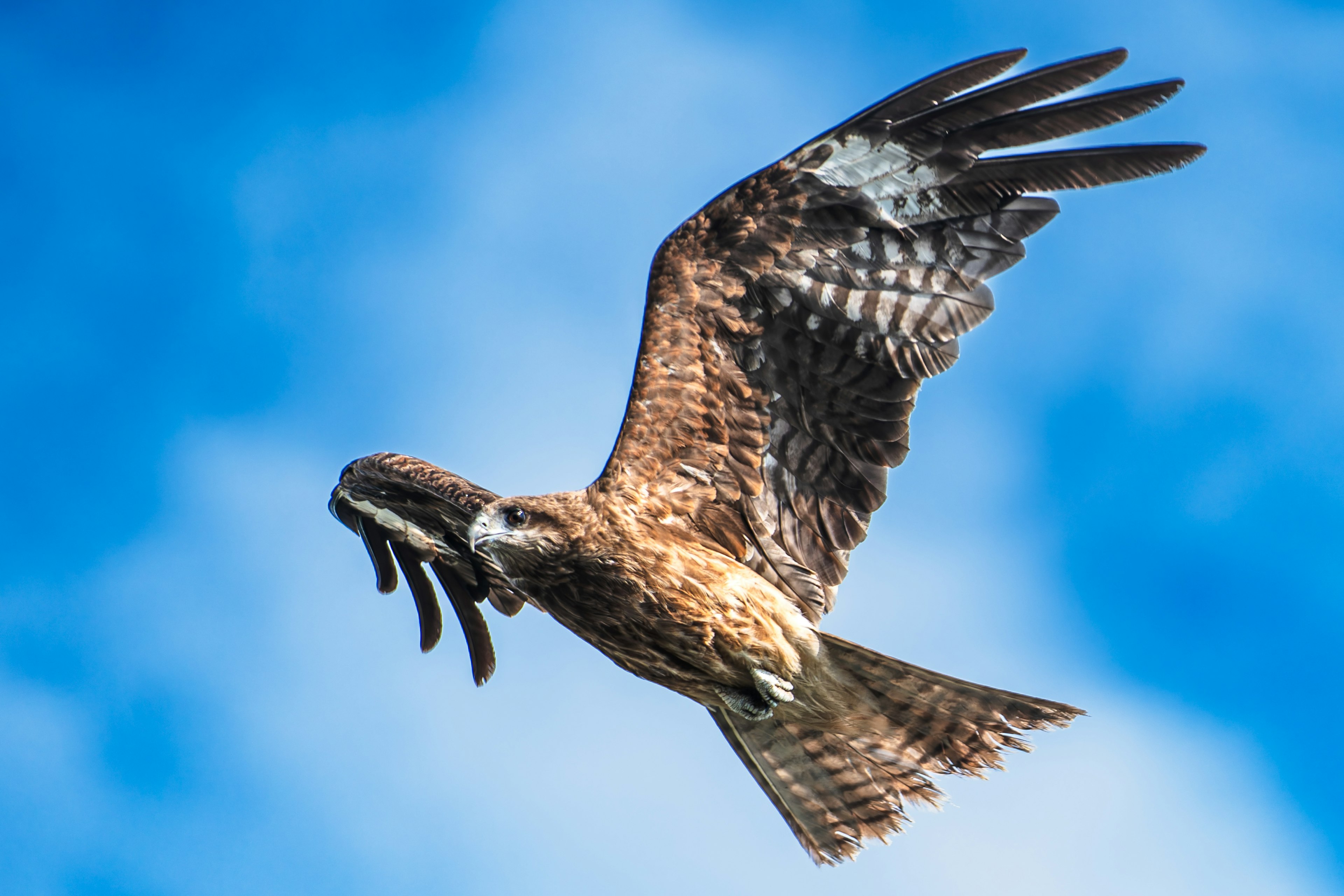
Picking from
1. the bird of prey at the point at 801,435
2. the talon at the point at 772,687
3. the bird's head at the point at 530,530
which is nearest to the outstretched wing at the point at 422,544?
the bird of prey at the point at 801,435

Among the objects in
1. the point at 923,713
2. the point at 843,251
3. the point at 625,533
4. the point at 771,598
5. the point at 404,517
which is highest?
the point at 404,517

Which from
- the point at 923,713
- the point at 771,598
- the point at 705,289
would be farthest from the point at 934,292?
the point at 923,713

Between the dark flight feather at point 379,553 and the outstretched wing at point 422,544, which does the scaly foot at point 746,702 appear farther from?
the dark flight feather at point 379,553

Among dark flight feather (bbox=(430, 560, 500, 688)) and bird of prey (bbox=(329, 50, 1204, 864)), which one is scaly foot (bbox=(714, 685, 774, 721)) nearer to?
bird of prey (bbox=(329, 50, 1204, 864))

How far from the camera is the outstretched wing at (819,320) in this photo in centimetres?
643

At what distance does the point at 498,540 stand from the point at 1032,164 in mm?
3117

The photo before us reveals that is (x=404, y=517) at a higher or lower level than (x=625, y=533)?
higher

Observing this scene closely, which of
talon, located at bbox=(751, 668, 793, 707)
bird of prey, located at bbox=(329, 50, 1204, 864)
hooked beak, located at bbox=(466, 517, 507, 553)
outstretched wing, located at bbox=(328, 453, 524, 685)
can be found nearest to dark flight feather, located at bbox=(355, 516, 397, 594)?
outstretched wing, located at bbox=(328, 453, 524, 685)

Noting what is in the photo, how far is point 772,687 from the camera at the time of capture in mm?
6852

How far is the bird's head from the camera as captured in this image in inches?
258

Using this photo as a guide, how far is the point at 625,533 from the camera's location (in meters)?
6.64

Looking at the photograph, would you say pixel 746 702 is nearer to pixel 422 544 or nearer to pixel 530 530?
pixel 530 530

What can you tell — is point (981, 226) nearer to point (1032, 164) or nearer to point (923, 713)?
point (1032, 164)

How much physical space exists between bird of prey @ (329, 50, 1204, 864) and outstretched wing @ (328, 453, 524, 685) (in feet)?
4.02
